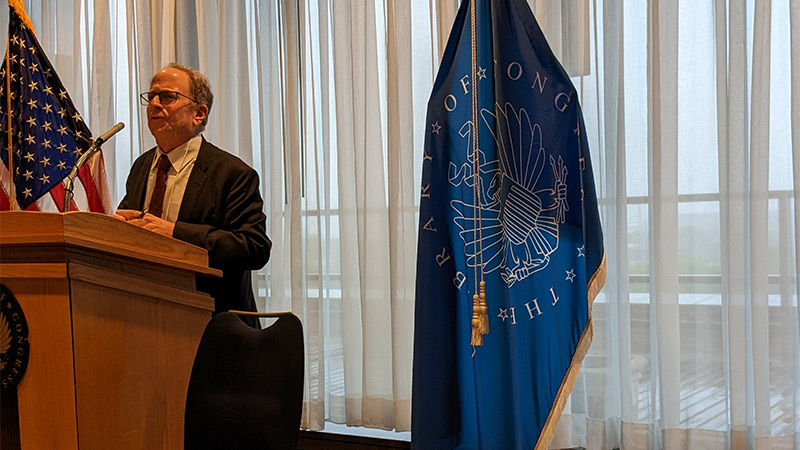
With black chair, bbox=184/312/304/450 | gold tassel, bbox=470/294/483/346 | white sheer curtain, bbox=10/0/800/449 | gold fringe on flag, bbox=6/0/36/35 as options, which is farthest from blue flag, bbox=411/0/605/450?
gold fringe on flag, bbox=6/0/36/35

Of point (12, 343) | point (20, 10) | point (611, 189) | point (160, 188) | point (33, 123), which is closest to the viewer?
point (12, 343)

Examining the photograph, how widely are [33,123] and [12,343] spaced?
1.22 meters

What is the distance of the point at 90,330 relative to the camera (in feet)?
4.77

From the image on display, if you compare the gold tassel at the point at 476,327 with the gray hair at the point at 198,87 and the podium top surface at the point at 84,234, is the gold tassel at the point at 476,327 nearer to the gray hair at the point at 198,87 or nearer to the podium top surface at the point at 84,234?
the podium top surface at the point at 84,234

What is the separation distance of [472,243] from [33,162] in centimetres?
145

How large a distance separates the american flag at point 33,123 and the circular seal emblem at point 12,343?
38.5 inches

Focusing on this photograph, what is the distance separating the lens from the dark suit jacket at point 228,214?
2111mm

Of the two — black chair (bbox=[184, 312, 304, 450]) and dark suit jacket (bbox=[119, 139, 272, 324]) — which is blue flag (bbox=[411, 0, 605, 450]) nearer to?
dark suit jacket (bbox=[119, 139, 272, 324])

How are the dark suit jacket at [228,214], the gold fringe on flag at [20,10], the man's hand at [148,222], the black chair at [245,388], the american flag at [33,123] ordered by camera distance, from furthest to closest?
the gold fringe on flag at [20,10]
the american flag at [33,123]
the dark suit jacket at [228,214]
the man's hand at [148,222]
the black chair at [245,388]

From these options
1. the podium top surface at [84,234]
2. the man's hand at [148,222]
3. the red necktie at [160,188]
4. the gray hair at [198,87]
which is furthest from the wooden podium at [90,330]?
the gray hair at [198,87]

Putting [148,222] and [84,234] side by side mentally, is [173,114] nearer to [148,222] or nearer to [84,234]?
[148,222]

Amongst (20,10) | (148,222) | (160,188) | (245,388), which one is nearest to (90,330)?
(245,388)

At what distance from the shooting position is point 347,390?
10.3 ft

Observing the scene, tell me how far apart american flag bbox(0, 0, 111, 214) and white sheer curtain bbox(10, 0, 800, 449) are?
3.24ft
